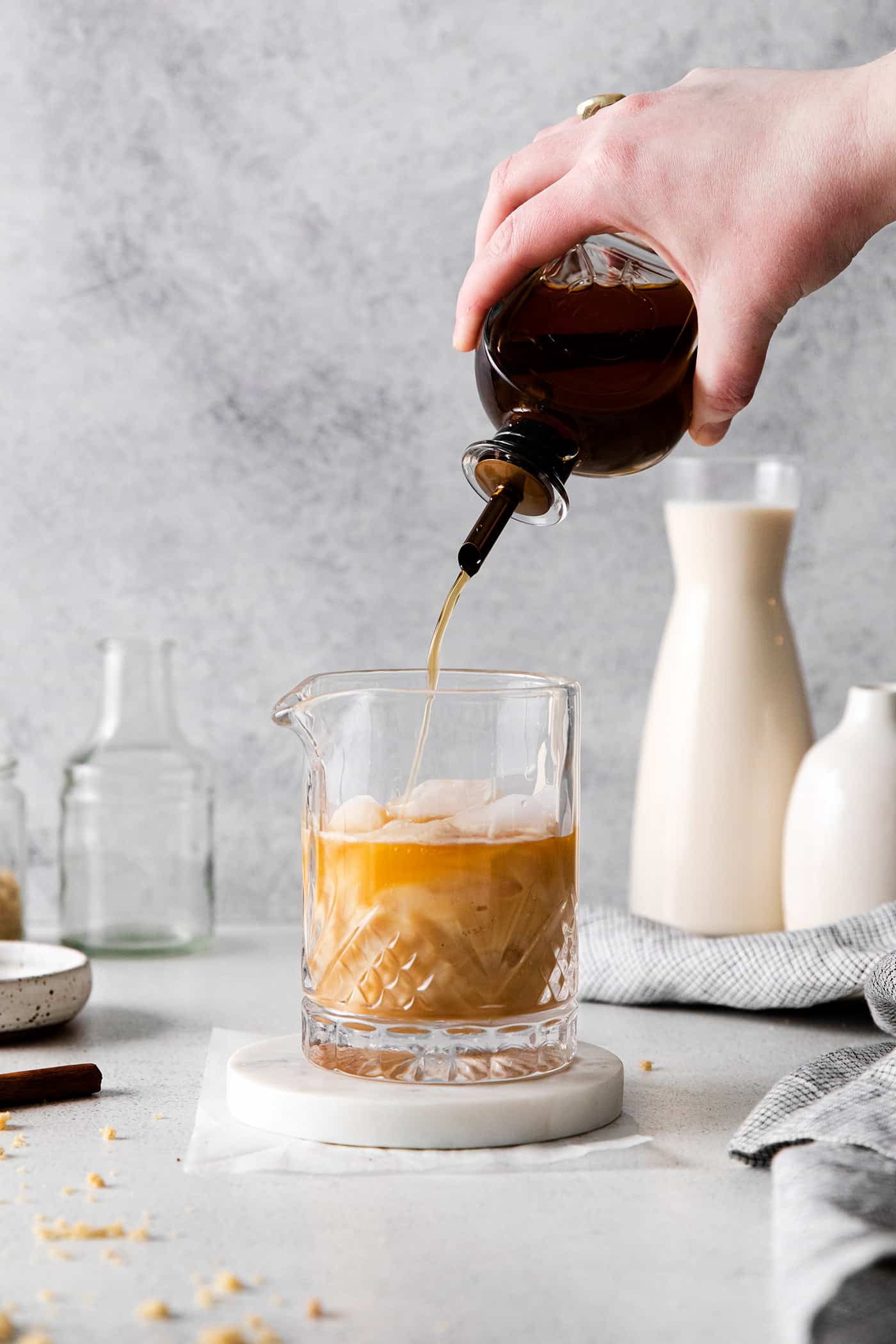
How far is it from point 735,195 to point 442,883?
46 centimetres

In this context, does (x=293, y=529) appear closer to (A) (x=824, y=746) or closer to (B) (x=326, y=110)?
(B) (x=326, y=110)

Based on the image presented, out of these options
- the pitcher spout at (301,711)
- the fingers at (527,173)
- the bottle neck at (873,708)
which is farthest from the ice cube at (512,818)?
the bottle neck at (873,708)

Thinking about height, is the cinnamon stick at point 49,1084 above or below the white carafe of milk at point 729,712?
below

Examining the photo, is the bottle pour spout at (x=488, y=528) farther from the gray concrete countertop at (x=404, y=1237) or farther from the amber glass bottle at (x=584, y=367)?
the gray concrete countertop at (x=404, y=1237)

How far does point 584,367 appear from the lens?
3.03 ft

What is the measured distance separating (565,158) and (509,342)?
0.14 metres

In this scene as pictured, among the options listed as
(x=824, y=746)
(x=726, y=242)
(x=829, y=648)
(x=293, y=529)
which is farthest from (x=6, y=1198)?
(x=829, y=648)

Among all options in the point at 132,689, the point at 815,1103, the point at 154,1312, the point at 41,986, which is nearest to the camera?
the point at 154,1312

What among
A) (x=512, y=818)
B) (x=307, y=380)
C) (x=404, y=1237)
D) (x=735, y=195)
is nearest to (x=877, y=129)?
(x=735, y=195)

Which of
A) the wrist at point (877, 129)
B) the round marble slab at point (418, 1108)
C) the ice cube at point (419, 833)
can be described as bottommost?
the round marble slab at point (418, 1108)

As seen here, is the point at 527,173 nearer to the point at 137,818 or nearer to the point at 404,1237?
the point at 404,1237

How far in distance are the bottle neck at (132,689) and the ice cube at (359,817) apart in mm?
644

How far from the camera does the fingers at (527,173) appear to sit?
987 mm

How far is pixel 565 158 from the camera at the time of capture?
98 cm
